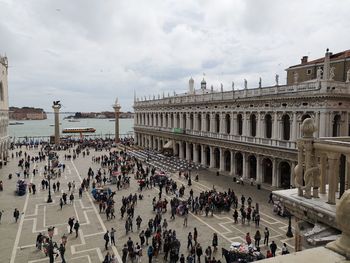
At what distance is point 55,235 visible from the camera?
17.7 metres

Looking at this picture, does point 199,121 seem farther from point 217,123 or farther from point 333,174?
point 333,174

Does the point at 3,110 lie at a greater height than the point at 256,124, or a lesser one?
greater

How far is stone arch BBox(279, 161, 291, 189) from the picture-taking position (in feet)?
90.2

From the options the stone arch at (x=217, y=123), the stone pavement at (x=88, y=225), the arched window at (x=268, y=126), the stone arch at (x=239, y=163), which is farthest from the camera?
the stone arch at (x=217, y=123)

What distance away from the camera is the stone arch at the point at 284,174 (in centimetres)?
2750

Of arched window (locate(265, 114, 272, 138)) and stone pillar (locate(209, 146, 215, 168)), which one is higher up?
arched window (locate(265, 114, 272, 138))

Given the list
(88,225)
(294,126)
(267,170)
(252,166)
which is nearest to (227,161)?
(252,166)

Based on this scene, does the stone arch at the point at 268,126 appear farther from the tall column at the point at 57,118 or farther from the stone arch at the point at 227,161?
the tall column at the point at 57,118

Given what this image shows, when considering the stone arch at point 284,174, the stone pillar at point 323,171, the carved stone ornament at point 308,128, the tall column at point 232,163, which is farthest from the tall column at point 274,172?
the carved stone ornament at point 308,128

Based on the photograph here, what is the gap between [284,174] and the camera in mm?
28016

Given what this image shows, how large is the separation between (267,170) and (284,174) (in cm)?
283

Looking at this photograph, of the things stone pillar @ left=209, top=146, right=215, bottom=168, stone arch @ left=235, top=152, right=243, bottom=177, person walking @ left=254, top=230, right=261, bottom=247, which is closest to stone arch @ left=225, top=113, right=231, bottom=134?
stone arch @ left=235, top=152, right=243, bottom=177

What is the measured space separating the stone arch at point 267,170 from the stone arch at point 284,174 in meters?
2.07

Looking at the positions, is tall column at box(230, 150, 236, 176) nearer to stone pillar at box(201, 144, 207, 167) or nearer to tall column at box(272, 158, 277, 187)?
stone pillar at box(201, 144, 207, 167)
